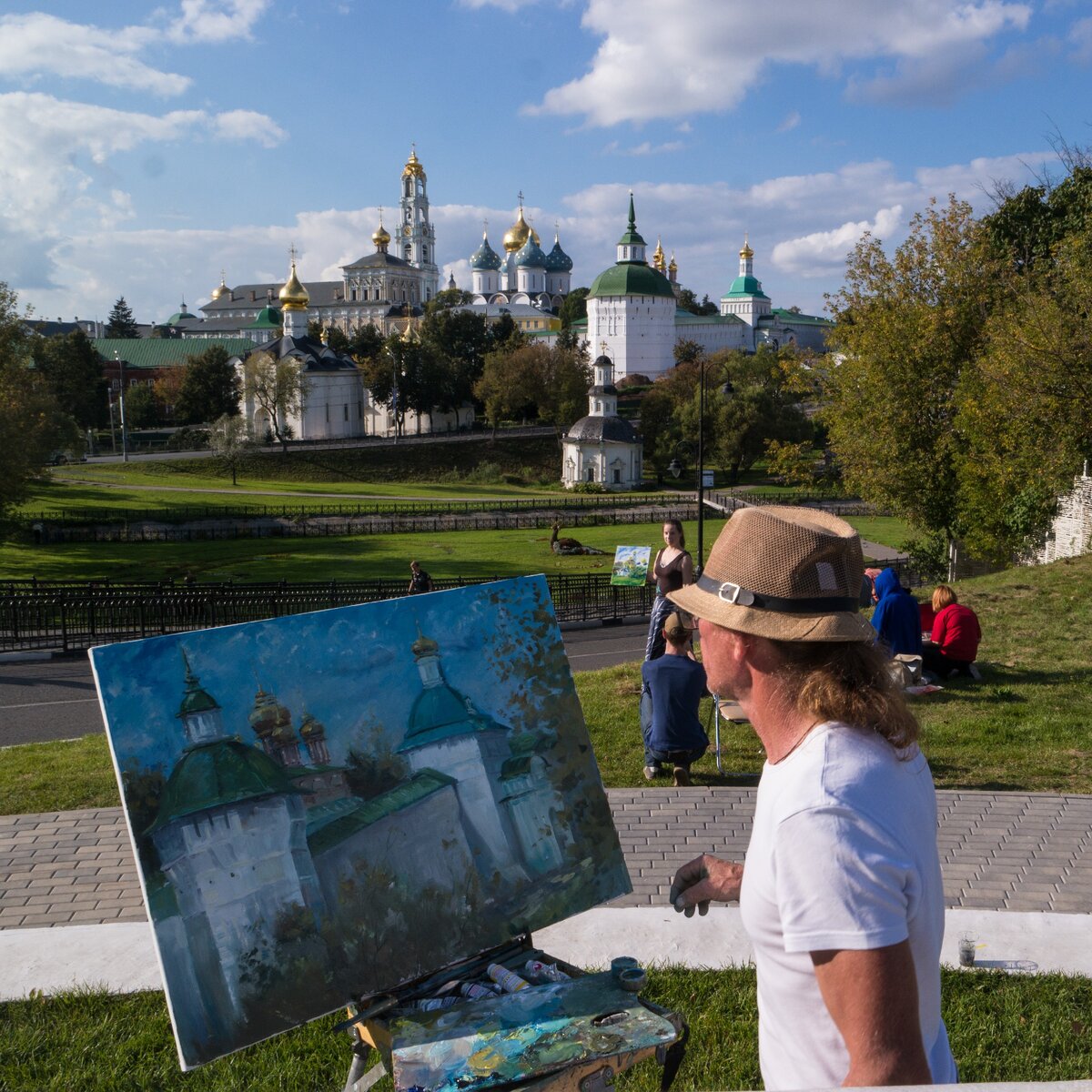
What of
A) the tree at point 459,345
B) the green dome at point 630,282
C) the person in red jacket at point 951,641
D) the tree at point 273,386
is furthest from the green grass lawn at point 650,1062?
the green dome at point 630,282

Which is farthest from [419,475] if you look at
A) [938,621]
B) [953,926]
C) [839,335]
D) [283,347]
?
[953,926]

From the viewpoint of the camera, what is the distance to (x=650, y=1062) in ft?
14.1

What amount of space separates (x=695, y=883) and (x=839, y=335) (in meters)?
32.0

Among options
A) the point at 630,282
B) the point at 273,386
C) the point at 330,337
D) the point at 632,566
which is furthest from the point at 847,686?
the point at 630,282

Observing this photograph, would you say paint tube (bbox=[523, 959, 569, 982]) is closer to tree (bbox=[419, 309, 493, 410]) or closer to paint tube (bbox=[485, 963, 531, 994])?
paint tube (bbox=[485, 963, 531, 994])

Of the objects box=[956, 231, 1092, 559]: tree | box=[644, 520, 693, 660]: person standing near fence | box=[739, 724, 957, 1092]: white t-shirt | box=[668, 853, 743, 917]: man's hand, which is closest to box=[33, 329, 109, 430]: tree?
box=[956, 231, 1092, 559]: tree

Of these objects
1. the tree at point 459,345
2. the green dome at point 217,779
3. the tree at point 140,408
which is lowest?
the green dome at point 217,779

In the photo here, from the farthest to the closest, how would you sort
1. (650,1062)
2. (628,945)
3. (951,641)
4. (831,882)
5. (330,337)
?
(330,337), (951,641), (628,945), (650,1062), (831,882)

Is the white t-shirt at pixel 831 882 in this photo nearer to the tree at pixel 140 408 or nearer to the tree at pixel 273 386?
the tree at pixel 273 386

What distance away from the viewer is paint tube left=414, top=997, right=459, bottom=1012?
330cm

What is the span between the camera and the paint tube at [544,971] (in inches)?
135

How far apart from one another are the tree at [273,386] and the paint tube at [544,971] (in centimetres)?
7551

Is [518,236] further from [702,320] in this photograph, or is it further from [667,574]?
[667,574]

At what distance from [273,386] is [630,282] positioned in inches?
1911
